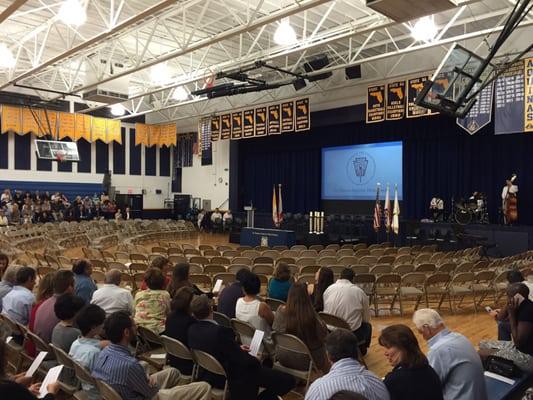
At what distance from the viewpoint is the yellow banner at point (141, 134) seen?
25.5 m

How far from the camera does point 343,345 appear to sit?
2.44 metres

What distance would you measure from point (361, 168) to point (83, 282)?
50.0ft

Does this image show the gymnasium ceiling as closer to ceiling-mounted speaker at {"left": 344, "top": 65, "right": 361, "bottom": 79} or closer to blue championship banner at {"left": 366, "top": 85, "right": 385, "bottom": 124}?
ceiling-mounted speaker at {"left": 344, "top": 65, "right": 361, "bottom": 79}

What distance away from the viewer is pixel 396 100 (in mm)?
13945

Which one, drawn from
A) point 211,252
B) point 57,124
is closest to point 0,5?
point 211,252

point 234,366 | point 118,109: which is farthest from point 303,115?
point 234,366

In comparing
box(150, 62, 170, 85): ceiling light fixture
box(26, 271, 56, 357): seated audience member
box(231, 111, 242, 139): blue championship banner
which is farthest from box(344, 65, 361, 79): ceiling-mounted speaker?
box(26, 271, 56, 357): seated audience member

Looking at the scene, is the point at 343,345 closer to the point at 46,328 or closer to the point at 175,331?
the point at 175,331

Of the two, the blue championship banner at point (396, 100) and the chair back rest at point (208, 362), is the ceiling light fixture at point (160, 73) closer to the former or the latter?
the blue championship banner at point (396, 100)

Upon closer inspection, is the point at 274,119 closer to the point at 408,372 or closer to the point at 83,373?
the point at 83,373

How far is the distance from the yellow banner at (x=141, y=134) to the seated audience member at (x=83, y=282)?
21186 millimetres

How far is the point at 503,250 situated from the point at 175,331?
12.2 meters

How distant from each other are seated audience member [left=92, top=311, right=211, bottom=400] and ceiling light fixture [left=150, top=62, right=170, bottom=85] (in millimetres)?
13950

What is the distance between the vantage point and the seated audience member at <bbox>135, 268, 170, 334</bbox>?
434 centimetres
